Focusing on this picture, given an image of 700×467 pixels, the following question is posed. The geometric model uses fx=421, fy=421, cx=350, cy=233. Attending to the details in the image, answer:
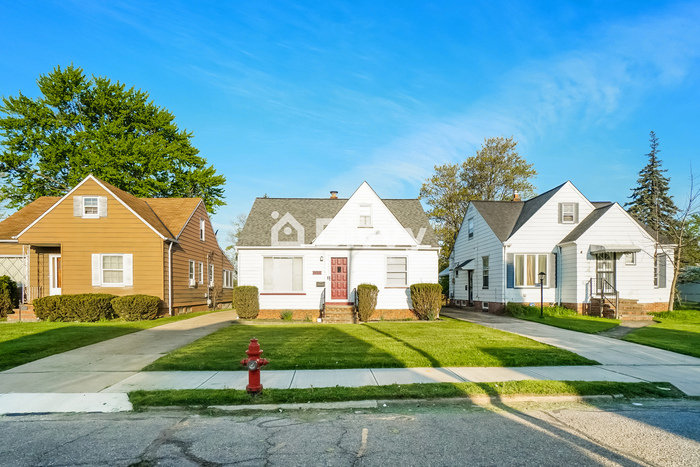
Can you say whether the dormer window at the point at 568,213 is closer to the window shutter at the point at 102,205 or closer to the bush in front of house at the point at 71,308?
the bush in front of house at the point at 71,308

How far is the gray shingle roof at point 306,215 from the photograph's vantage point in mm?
19427

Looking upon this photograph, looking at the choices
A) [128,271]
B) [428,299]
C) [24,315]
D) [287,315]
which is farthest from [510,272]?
[24,315]

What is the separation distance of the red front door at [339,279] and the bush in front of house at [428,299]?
3.13 meters

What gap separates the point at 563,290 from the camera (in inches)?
840

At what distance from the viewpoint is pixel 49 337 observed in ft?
41.3

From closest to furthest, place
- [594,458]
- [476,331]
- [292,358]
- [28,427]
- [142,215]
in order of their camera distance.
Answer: [594,458] < [28,427] < [292,358] < [476,331] < [142,215]

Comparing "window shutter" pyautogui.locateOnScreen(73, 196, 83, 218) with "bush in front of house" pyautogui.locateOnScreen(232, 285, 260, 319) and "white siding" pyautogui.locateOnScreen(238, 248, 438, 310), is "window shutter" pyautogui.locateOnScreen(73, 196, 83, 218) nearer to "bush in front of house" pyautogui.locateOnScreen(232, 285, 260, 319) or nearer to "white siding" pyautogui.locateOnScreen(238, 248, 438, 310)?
"white siding" pyautogui.locateOnScreen(238, 248, 438, 310)

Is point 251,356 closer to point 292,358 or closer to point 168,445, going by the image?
point 168,445

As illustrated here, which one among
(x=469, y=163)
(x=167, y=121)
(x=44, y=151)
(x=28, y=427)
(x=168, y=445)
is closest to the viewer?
(x=168, y=445)

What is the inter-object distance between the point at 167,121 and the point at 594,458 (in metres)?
38.2

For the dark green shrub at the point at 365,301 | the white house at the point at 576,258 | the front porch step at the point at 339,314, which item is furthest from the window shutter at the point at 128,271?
the white house at the point at 576,258

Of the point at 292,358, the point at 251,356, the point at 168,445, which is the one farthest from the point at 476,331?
the point at 168,445

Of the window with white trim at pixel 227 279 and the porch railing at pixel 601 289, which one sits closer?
the porch railing at pixel 601 289

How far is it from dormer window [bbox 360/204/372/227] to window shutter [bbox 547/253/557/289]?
10009 millimetres
